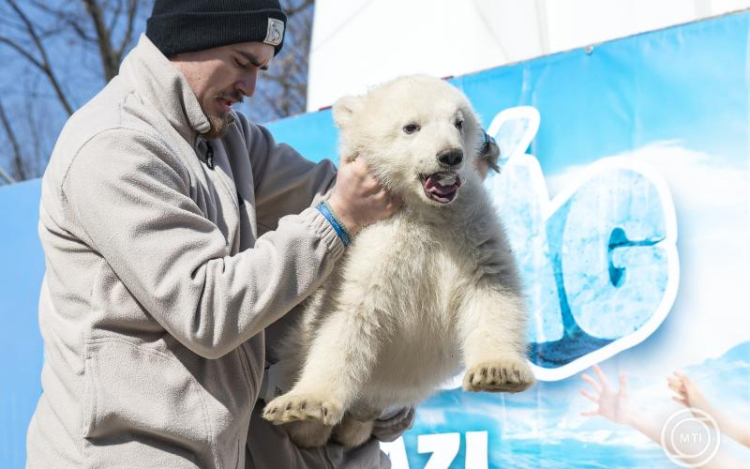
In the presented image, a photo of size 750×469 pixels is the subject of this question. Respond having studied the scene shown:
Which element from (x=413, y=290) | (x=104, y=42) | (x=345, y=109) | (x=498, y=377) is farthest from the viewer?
(x=104, y=42)

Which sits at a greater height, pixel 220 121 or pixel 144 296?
pixel 220 121

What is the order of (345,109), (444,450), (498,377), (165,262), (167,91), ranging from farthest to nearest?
(444,450)
(345,109)
(167,91)
(498,377)
(165,262)

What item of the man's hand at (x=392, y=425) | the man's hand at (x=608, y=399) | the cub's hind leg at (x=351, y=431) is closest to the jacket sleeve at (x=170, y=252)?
the cub's hind leg at (x=351, y=431)

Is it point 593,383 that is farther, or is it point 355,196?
point 593,383

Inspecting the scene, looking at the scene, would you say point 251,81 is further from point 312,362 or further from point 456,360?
point 456,360

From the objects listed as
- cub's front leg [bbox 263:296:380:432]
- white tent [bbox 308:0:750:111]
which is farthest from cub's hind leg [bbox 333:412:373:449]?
white tent [bbox 308:0:750:111]

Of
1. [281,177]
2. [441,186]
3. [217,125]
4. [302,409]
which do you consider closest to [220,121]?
[217,125]

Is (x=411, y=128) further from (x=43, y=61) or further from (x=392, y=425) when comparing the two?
(x=43, y=61)

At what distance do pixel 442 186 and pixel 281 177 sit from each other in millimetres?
568

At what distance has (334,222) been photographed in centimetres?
221

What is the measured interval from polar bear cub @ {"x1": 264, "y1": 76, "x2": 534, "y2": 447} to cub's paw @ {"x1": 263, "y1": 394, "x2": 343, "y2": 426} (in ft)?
0.11

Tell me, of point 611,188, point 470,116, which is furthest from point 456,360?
point 611,188

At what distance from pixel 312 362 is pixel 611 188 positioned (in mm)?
1959

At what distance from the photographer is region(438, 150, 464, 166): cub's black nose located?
2416 mm
